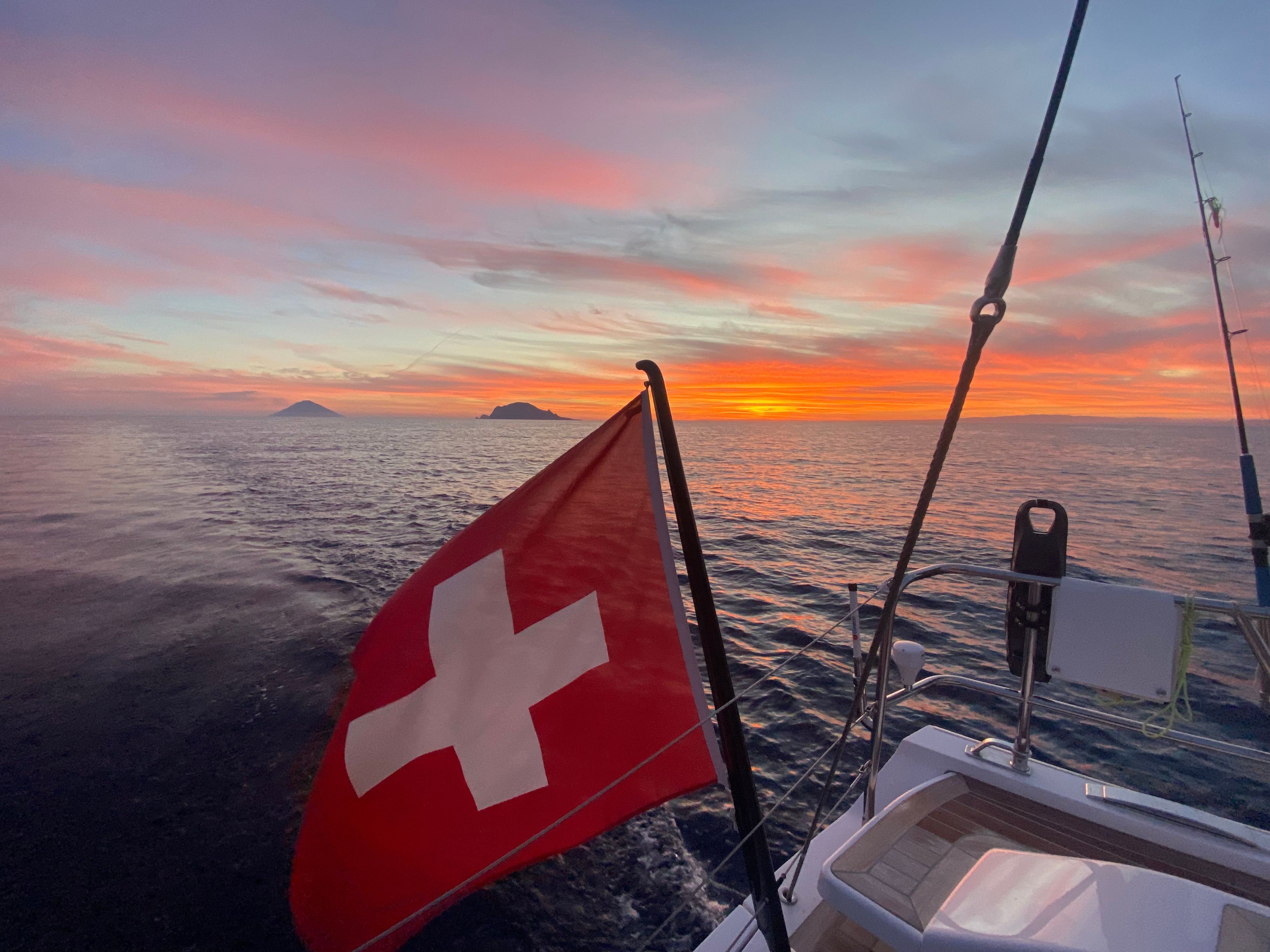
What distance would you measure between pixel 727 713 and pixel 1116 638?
2357 millimetres

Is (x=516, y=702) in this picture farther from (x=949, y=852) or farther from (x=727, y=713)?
(x=949, y=852)

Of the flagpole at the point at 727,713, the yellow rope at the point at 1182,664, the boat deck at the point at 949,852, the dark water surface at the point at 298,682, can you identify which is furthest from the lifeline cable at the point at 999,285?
the dark water surface at the point at 298,682

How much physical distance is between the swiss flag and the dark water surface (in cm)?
288

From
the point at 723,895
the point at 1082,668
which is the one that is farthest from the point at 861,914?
the point at 723,895

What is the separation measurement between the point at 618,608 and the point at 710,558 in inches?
535

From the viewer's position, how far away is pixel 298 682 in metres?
8.22

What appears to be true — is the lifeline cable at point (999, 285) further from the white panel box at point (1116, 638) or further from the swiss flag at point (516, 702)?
the white panel box at point (1116, 638)

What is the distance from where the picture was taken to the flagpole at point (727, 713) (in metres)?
2.38

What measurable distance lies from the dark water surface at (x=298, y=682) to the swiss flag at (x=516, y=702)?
2876mm

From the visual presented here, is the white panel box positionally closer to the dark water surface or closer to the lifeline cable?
the lifeline cable

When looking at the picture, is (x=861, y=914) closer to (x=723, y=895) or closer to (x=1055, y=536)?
(x=1055, y=536)

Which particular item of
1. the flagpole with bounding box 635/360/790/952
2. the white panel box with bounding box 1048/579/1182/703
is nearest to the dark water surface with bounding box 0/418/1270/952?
the flagpole with bounding box 635/360/790/952

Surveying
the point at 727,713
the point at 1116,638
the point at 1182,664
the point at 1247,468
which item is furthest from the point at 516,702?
the point at 1247,468

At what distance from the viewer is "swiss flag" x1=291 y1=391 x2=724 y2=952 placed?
219 cm
